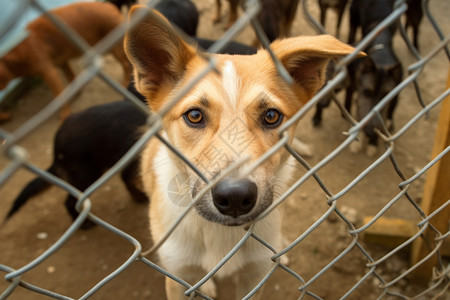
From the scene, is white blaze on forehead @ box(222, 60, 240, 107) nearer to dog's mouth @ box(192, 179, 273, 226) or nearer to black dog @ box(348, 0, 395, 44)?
dog's mouth @ box(192, 179, 273, 226)

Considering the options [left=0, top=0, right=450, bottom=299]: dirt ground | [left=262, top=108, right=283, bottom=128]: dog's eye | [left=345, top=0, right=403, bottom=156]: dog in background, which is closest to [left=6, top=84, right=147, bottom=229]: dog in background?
→ [left=0, top=0, right=450, bottom=299]: dirt ground

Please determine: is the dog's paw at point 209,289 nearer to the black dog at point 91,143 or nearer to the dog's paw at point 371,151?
the black dog at point 91,143

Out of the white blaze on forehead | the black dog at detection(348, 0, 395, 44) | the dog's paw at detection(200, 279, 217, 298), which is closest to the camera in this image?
the white blaze on forehead

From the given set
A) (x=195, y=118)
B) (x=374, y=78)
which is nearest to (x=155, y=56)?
(x=195, y=118)

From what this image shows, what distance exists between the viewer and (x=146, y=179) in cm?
284

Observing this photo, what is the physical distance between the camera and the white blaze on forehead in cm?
172

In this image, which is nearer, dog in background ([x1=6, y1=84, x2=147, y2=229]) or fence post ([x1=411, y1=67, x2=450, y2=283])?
fence post ([x1=411, y1=67, x2=450, y2=283])

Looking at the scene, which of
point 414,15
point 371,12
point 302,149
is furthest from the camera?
point 414,15

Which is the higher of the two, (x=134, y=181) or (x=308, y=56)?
(x=134, y=181)

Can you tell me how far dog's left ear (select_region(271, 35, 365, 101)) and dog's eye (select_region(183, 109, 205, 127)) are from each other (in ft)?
1.49

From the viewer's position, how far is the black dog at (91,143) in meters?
2.99

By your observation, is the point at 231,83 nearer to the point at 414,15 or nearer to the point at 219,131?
the point at 219,131

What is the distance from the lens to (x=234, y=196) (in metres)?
1.32

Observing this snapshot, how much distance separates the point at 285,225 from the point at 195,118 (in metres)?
1.91
